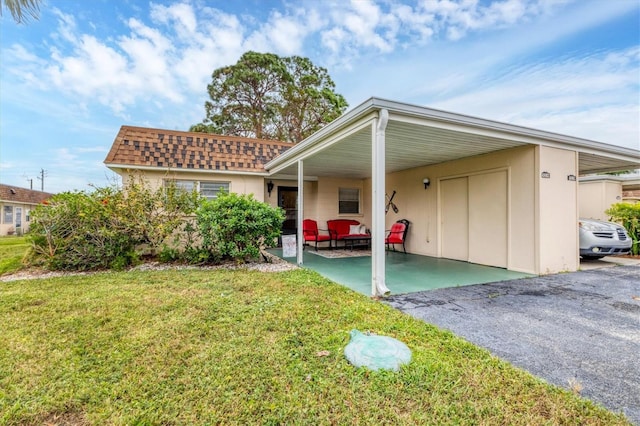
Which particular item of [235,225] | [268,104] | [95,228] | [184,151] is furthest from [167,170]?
[268,104]

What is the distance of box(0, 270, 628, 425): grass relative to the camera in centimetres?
176

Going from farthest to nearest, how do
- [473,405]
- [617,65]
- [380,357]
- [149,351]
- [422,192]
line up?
1. [422,192]
2. [617,65]
3. [149,351]
4. [380,357]
5. [473,405]

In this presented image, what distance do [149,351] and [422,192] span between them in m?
7.72

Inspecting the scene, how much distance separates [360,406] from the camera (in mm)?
1813

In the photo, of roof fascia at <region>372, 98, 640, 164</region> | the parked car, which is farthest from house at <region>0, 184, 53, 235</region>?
the parked car

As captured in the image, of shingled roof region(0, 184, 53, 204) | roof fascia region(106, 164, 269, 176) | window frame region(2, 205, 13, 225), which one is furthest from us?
window frame region(2, 205, 13, 225)

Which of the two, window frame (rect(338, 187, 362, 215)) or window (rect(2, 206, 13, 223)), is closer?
window frame (rect(338, 187, 362, 215))

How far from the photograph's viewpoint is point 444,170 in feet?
25.7

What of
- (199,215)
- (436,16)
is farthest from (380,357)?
(436,16)

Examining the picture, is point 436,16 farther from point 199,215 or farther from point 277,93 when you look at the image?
point 277,93

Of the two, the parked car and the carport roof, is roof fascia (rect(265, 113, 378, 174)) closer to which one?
the carport roof

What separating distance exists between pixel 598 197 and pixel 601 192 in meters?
0.20

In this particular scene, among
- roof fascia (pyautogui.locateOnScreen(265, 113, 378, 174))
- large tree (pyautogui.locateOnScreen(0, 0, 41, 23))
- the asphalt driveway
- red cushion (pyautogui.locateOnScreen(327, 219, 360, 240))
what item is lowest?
the asphalt driveway

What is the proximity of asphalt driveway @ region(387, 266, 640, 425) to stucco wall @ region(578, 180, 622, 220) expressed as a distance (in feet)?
23.7
